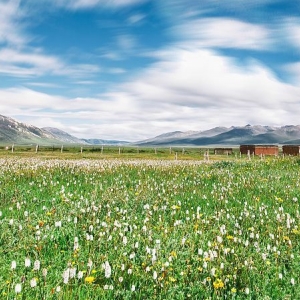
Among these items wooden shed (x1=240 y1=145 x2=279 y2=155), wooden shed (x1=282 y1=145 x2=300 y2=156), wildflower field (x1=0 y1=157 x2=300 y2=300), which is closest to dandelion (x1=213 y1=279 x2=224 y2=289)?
wildflower field (x1=0 y1=157 x2=300 y2=300)

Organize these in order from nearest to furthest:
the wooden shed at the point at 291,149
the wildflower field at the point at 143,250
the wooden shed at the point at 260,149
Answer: the wildflower field at the point at 143,250 < the wooden shed at the point at 291,149 < the wooden shed at the point at 260,149

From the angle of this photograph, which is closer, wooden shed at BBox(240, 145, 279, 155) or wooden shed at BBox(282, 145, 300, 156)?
wooden shed at BBox(282, 145, 300, 156)

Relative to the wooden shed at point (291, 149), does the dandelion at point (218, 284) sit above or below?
below

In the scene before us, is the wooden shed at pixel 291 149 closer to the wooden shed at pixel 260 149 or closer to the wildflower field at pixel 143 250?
the wooden shed at pixel 260 149

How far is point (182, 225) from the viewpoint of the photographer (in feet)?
29.0

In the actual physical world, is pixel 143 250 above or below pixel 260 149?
below

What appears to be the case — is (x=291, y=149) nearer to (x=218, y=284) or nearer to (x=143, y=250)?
(x=143, y=250)

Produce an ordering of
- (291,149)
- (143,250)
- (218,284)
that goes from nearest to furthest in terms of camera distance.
→ (218,284) → (143,250) → (291,149)

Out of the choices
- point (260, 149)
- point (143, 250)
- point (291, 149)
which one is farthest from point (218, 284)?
point (260, 149)

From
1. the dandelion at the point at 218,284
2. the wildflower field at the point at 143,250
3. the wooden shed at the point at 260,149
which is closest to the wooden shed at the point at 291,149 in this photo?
the wooden shed at the point at 260,149

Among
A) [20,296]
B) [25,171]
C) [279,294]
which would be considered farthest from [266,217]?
[25,171]

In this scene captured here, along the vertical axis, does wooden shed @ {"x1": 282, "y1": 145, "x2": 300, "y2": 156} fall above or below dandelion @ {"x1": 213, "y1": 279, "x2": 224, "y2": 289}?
above

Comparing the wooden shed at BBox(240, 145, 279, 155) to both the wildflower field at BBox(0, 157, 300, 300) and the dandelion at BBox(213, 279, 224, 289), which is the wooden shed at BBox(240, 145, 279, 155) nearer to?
the wildflower field at BBox(0, 157, 300, 300)

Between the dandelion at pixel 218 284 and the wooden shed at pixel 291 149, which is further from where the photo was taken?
the wooden shed at pixel 291 149
